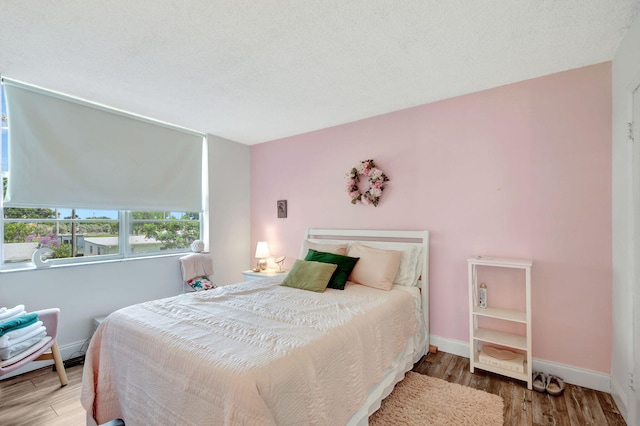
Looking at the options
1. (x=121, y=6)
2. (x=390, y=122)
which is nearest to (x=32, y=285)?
(x=121, y=6)

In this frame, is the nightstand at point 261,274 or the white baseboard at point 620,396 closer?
the white baseboard at point 620,396

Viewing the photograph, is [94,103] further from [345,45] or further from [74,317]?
[345,45]

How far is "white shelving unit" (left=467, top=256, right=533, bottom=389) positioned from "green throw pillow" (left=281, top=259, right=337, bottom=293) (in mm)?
1300

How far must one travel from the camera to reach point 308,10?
1699 millimetres

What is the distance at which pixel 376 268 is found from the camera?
2.79m

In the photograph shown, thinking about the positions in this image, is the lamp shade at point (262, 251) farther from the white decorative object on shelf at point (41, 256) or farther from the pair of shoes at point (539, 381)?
the pair of shoes at point (539, 381)

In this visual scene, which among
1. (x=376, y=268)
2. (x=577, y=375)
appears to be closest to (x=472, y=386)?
(x=577, y=375)

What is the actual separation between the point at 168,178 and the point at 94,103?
1.08m

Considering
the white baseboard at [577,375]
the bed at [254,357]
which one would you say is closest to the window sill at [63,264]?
the bed at [254,357]

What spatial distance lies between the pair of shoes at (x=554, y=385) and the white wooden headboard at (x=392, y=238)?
965mm

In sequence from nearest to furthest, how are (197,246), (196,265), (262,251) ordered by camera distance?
(196,265) → (197,246) → (262,251)

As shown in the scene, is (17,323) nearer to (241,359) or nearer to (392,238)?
(241,359)

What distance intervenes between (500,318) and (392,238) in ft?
4.18

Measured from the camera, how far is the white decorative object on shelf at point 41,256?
2.68 m
